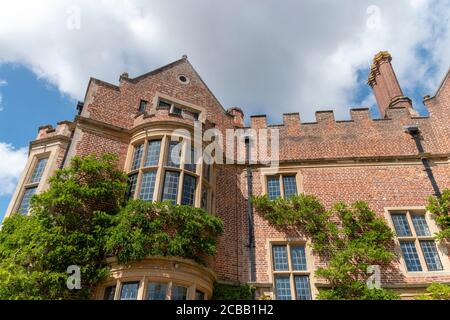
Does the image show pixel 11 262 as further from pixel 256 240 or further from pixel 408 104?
pixel 408 104

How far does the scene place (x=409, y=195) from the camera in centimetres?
1229

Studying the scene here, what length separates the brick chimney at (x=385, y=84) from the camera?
633 inches

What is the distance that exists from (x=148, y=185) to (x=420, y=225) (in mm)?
9200

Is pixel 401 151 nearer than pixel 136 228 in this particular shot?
No

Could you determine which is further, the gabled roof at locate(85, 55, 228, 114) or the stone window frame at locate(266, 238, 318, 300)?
the gabled roof at locate(85, 55, 228, 114)

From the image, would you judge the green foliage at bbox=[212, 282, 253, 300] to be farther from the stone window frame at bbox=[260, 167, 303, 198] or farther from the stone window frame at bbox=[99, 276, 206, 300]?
the stone window frame at bbox=[260, 167, 303, 198]

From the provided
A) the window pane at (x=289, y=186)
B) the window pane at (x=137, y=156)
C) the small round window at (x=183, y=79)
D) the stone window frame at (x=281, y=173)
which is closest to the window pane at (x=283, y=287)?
the window pane at (x=289, y=186)

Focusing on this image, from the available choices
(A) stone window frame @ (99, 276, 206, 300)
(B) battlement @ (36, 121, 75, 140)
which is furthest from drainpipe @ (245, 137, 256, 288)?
(B) battlement @ (36, 121, 75, 140)

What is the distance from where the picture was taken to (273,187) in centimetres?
1314

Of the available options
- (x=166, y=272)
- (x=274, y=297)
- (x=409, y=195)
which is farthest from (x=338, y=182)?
(x=166, y=272)

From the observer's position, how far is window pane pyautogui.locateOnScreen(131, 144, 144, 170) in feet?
36.5

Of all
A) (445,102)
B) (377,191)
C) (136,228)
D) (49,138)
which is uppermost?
(445,102)

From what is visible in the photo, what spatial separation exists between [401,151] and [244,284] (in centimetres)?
818

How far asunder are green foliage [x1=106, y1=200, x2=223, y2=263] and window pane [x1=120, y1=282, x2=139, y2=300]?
0.64 m
